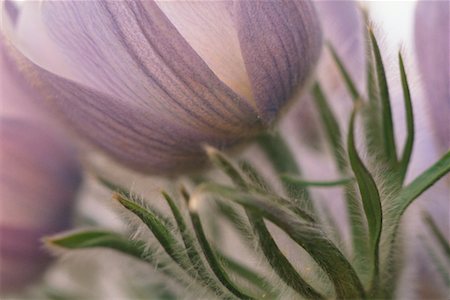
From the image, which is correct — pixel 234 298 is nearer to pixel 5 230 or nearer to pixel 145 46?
pixel 145 46

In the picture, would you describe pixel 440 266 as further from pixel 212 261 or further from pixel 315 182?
pixel 212 261

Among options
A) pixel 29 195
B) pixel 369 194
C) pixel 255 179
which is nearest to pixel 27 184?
pixel 29 195

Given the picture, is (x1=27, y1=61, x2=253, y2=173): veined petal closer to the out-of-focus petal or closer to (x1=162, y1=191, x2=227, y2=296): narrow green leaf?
(x1=162, y1=191, x2=227, y2=296): narrow green leaf

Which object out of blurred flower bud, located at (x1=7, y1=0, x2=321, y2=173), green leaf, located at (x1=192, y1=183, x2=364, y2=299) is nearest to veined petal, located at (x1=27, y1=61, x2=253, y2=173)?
blurred flower bud, located at (x1=7, y1=0, x2=321, y2=173)

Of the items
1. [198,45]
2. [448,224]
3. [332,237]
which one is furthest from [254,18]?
[448,224]

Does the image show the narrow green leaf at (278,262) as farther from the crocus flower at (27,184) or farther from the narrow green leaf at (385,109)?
the crocus flower at (27,184)
